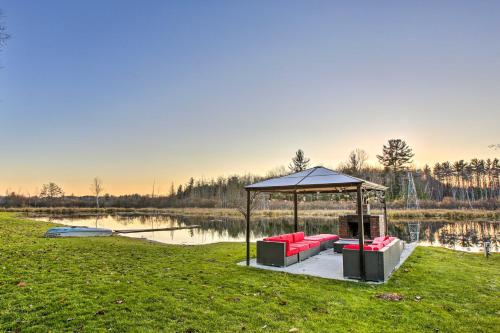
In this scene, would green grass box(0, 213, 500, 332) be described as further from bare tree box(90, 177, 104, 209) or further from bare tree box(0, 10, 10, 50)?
bare tree box(90, 177, 104, 209)

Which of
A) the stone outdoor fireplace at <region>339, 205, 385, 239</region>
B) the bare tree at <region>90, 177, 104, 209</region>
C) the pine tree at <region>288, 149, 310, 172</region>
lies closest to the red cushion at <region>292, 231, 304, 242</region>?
the stone outdoor fireplace at <region>339, 205, 385, 239</region>

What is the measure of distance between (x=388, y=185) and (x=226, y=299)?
42.0m

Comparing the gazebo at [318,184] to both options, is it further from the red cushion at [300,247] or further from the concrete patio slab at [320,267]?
the red cushion at [300,247]

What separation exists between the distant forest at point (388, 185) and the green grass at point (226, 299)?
26006 mm

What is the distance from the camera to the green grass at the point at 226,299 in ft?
12.4

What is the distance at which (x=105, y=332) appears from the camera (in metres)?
3.48

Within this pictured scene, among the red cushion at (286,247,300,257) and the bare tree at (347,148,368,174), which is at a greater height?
the bare tree at (347,148,368,174)

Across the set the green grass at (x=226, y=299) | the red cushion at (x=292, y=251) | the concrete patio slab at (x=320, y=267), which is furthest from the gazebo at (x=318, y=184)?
the green grass at (x=226, y=299)

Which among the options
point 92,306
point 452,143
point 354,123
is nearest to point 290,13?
point 354,123

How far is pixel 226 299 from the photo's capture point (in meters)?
4.76

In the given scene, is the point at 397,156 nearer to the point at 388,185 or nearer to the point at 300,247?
the point at 388,185

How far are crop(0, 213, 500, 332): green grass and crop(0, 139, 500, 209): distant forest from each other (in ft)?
85.3

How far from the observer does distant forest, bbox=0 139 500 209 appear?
3594 centimetres

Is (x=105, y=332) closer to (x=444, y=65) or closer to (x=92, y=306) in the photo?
(x=92, y=306)
